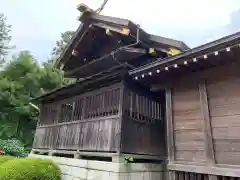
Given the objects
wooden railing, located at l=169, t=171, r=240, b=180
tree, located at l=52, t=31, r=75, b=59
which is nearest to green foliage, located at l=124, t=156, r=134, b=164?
wooden railing, located at l=169, t=171, r=240, b=180

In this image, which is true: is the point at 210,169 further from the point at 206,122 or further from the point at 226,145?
the point at 206,122

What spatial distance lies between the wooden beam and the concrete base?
104 cm

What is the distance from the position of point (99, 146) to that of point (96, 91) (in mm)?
1913

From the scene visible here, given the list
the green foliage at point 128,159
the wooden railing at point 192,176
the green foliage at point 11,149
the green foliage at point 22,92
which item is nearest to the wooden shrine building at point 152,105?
the wooden railing at point 192,176

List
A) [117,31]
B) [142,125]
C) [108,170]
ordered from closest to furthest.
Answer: [108,170], [142,125], [117,31]

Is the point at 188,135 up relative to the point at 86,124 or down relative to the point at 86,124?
down

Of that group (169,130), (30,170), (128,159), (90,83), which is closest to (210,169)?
(169,130)

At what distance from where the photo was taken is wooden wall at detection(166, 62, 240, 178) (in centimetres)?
454

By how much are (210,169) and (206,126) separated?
0.92 m

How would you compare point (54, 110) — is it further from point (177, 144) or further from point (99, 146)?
point (177, 144)

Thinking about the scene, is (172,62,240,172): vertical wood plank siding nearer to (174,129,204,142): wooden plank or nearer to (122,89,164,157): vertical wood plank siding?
(174,129,204,142): wooden plank

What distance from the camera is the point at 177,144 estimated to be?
5.36 m

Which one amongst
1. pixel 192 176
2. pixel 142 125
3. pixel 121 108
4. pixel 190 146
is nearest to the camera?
pixel 192 176

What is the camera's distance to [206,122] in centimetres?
490
